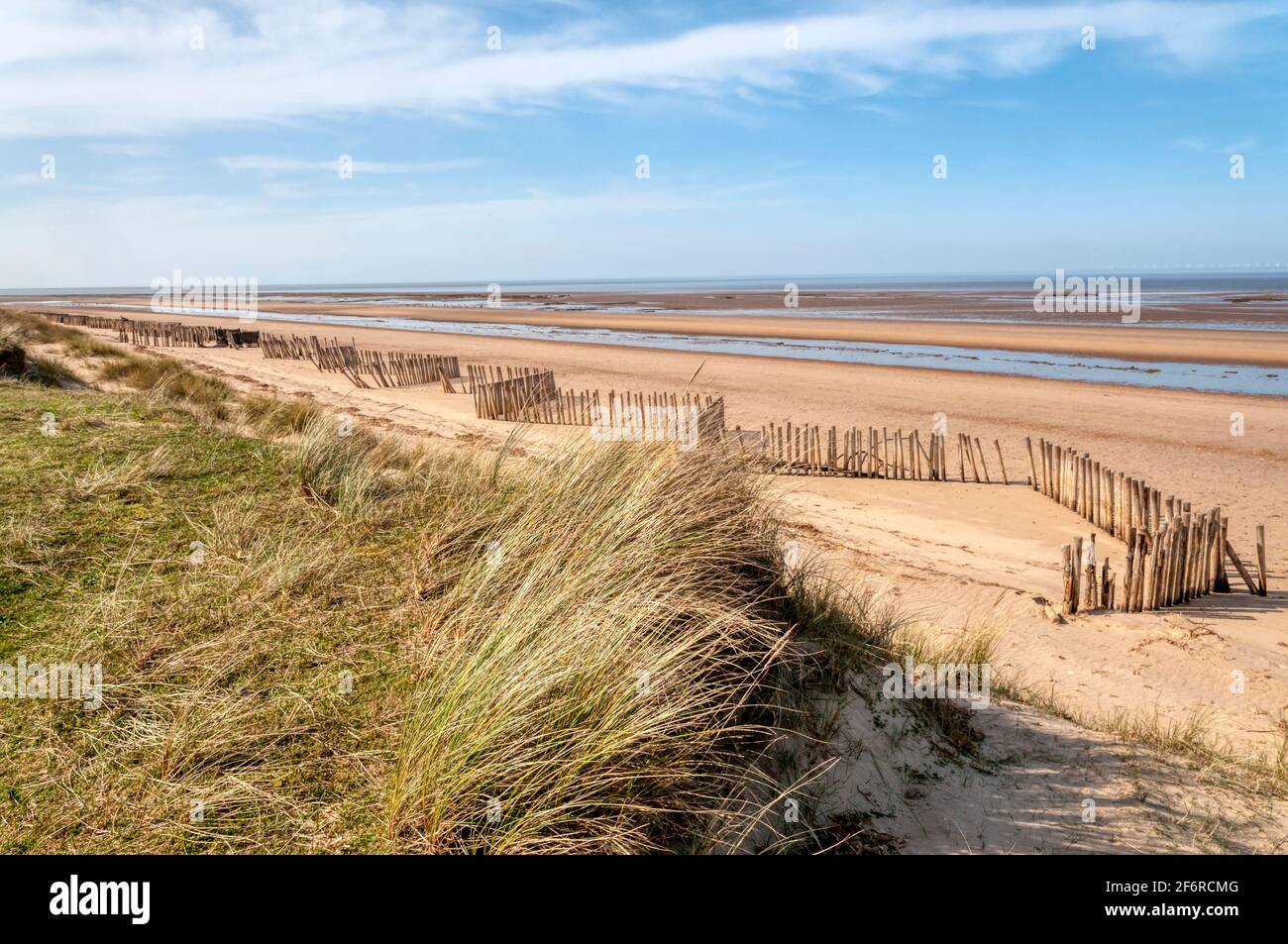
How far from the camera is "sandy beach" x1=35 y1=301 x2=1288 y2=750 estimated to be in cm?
604

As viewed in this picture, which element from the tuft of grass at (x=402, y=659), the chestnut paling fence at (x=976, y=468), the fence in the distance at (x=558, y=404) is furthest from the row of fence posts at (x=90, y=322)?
the tuft of grass at (x=402, y=659)

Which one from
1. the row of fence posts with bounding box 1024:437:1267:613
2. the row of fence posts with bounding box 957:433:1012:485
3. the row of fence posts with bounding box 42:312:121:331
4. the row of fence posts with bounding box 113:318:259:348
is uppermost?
the row of fence posts with bounding box 42:312:121:331

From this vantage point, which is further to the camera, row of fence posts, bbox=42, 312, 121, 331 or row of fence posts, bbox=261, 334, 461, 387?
row of fence posts, bbox=42, 312, 121, 331

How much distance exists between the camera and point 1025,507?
10.6 meters

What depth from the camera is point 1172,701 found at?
5.62 meters

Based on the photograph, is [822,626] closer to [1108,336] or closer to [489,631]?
[489,631]

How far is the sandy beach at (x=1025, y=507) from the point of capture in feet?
19.8

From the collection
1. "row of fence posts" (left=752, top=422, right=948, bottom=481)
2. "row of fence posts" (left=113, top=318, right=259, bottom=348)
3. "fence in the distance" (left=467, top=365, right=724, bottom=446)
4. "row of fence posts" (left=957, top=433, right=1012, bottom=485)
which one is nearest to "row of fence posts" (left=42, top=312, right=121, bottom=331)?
"row of fence posts" (left=113, top=318, right=259, bottom=348)

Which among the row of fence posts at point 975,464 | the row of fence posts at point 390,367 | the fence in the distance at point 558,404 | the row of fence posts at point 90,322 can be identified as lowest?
the row of fence posts at point 975,464

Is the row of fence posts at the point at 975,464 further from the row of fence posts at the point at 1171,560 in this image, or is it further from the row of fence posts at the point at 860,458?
the row of fence posts at the point at 1171,560

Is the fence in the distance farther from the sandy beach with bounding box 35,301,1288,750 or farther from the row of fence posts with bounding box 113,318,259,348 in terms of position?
the row of fence posts with bounding box 113,318,259,348

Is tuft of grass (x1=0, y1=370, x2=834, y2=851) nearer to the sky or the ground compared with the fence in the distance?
nearer to the ground

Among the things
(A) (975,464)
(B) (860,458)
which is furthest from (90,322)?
(A) (975,464)
